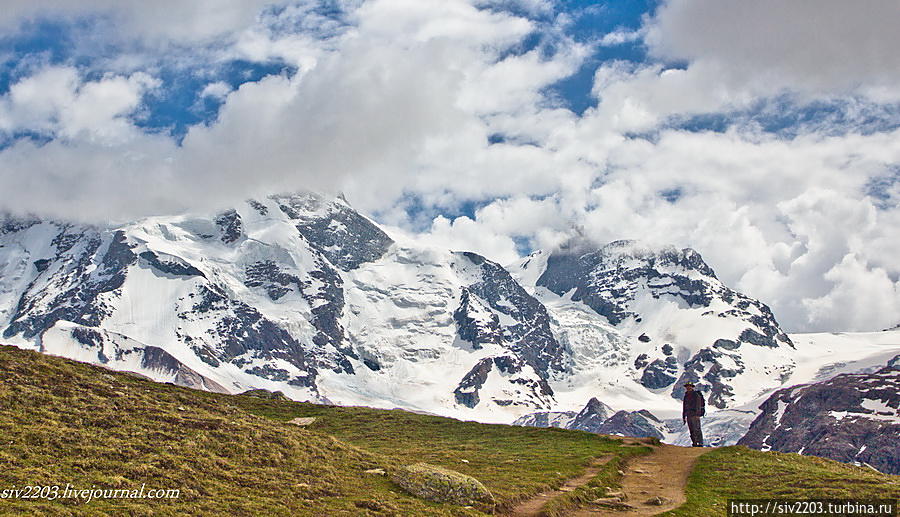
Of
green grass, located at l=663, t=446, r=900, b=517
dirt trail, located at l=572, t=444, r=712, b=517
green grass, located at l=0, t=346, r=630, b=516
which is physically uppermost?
green grass, located at l=0, t=346, r=630, b=516

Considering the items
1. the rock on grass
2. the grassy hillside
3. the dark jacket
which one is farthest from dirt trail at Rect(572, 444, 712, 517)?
the rock on grass

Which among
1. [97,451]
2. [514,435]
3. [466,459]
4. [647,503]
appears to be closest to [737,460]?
[647,503]

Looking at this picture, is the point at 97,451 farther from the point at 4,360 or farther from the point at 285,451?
the point at 4,360

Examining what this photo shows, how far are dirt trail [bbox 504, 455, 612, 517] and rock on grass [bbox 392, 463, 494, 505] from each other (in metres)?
1.68

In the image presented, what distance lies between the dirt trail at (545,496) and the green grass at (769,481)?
628cm

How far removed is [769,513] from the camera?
1502 inches

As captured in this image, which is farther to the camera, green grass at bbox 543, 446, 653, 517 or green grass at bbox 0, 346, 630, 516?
green grass at bbox 543, 446, 653, 517

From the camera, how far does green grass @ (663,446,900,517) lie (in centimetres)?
4056

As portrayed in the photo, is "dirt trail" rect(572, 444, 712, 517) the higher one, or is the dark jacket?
the dark jacket

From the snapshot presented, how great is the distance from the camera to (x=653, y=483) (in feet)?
162

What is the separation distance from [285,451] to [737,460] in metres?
31.7

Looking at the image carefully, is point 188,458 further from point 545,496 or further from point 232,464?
point 545,496

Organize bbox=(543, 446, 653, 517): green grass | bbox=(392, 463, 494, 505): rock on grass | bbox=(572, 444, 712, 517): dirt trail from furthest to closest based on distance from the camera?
bbox=(572, 444, 712, 517): dirt trail
bbox=(543, 446, 653, 517): green grass
bbox=(392, 463, 494, 505): rock on grass

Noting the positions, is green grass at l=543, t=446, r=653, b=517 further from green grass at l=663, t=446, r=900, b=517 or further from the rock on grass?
green grass at l=663, t=446, r=900, b=517
